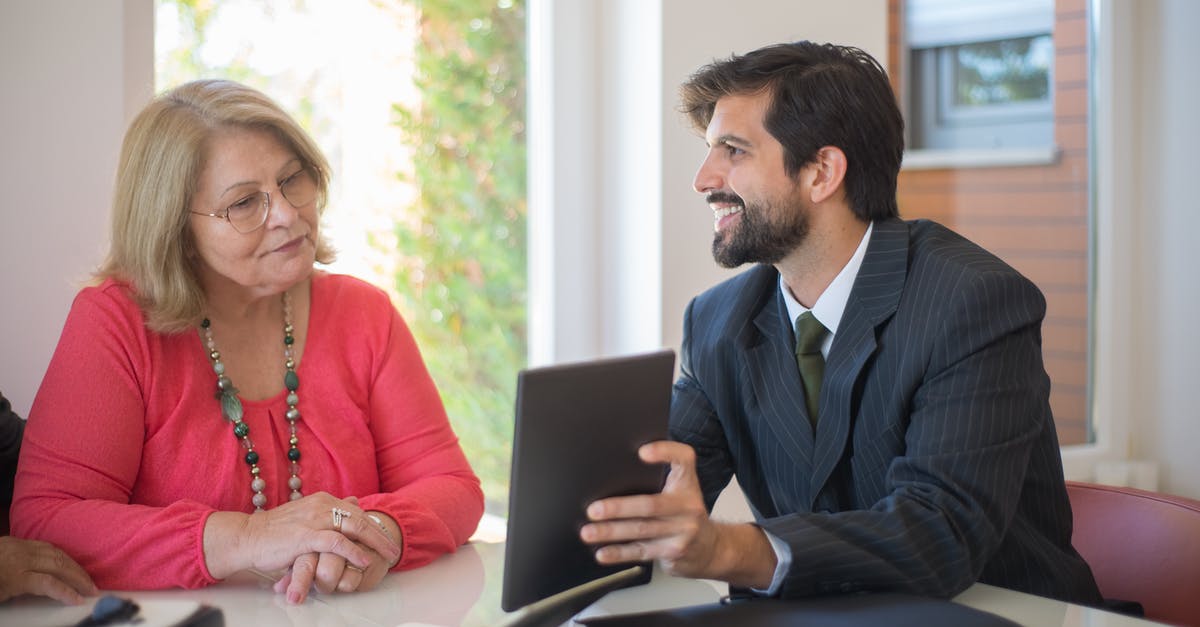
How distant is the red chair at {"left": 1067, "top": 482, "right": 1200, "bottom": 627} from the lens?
5.39 feet

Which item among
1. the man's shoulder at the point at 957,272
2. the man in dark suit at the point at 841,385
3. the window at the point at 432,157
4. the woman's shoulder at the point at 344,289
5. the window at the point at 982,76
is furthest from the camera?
the window at the point at 982,76

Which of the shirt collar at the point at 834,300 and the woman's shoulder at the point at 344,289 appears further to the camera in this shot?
the woman's shoulder at the point at 344,289

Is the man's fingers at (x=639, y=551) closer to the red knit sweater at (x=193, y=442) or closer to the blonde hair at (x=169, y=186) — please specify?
the red knit sweater at (x=193, y=442)

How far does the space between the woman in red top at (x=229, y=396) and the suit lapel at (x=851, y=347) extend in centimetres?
56

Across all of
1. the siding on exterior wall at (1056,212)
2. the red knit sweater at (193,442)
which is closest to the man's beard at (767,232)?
the red knit sweater at (193,442)

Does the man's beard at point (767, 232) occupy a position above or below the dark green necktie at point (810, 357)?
above

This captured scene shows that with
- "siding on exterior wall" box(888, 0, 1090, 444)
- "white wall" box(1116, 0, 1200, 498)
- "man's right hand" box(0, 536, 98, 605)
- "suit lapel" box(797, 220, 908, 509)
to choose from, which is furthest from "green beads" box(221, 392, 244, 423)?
"white wall" box(1116, 0, 1200, 498)

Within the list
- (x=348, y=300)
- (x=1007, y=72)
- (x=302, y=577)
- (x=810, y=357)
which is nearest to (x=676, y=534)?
(x=302, y=577)

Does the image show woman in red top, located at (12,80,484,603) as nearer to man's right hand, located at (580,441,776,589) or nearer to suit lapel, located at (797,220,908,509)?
man's right hand, located at (580,441,776,589)

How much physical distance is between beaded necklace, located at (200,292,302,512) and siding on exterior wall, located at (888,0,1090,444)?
2.29 meters

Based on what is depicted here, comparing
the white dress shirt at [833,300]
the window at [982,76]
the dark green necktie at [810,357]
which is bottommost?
the dark green necktie at [810,357]

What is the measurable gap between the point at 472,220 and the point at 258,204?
1.14m

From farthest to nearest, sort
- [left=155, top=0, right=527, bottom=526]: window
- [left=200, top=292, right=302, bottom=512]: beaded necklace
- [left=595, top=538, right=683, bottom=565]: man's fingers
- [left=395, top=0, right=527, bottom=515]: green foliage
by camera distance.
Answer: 1. [left=395, top=0, right=527, bottom=515]: green foliage
2. [left=155, top=0, right=527, bottom=526]: window
3. [left=200, top=292, right=302, bottom=512]: beaded necklace
4. [left=595, top=538, right=683, bottom=565]: man's fingers

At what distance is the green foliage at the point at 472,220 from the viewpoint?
282 centimetres
